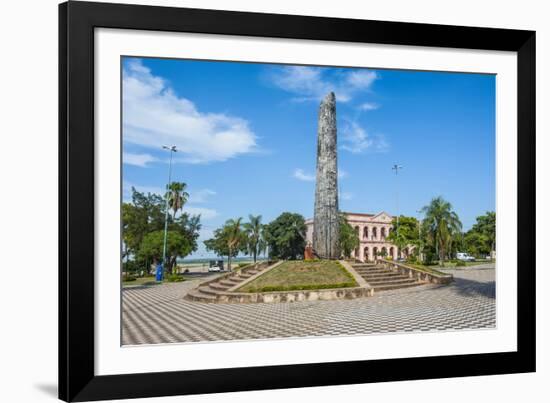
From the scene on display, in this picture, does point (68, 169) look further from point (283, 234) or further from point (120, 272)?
point (283, 234)

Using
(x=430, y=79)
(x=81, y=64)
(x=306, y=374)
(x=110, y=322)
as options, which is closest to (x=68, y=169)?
(x=81, y=64)

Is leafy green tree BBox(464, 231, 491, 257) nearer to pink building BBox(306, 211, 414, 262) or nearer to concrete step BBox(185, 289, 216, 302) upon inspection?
pink building BBox(306, 211, 414, 262)

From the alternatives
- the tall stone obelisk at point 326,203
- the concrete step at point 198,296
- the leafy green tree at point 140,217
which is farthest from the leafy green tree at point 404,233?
the leafy green tree at point 140,217

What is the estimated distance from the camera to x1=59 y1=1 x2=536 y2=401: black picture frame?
3.88 metres

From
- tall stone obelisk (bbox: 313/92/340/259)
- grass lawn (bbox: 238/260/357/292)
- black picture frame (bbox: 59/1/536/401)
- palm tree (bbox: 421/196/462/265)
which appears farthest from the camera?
tall stone obelisk (bbox: 313/92/340/259)

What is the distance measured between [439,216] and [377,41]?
5085 mm

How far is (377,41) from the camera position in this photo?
4.53 meters

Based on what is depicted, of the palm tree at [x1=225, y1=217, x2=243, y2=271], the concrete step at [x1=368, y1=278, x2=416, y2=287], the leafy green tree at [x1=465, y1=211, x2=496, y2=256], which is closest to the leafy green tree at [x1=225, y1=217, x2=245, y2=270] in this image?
the palm tree at [x1=225, y1=217, x2=243, y2=271]

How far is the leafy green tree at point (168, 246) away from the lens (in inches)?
275

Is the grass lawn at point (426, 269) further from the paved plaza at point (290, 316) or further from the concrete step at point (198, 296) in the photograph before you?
the concrete step at point (198, 296)

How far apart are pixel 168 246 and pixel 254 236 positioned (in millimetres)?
3127

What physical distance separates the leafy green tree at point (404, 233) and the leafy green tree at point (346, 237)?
1.35 meters

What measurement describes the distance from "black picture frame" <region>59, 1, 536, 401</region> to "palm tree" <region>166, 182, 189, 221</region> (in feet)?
9.94

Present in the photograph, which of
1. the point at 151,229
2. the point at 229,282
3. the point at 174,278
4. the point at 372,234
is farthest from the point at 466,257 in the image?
the point at 151,229
